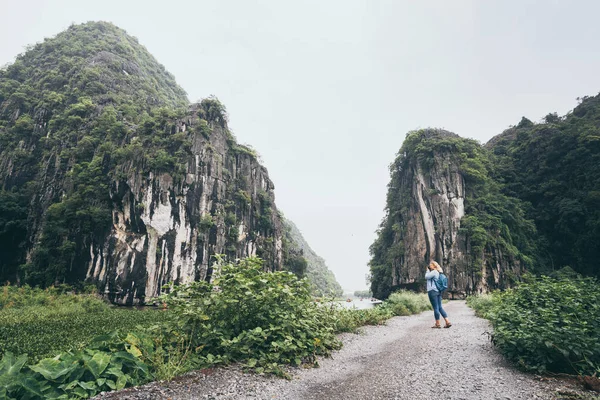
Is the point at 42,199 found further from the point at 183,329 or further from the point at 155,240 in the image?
the point at 183,329

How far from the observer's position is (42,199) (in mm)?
32875

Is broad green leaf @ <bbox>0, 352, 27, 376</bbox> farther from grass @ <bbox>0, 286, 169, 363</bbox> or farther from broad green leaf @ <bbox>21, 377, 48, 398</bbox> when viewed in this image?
grass @ <bbox>0, 286, 169, 363</bbox>

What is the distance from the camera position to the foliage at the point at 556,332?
3.63 meters

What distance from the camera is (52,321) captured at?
1258 cm

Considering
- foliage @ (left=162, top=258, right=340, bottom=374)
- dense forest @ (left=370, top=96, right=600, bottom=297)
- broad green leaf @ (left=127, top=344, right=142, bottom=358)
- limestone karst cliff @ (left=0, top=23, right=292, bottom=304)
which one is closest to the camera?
broad green leaf @ (left=127, top=344, right=142, bottom=358)

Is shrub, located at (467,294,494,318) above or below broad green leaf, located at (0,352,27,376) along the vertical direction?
below

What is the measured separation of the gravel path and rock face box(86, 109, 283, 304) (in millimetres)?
23793

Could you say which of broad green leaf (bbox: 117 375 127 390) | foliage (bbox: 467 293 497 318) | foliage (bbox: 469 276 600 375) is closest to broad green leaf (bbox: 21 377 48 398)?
broad green leaf (bbox: 117 375 127 390)

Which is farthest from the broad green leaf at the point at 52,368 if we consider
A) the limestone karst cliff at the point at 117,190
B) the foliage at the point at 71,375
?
the limestone karst cliff at the point at 117,190

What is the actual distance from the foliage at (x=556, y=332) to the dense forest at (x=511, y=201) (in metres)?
33.4

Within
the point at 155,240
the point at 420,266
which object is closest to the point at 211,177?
the point at 155,240

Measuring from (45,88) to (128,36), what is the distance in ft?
142

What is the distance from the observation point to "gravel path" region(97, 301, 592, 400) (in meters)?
3.19

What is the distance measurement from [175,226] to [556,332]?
29.8 metres
